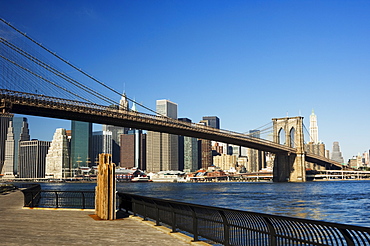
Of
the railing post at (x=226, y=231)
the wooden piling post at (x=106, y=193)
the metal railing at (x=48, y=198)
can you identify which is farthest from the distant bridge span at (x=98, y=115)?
the railing post at (x=226, y=231)

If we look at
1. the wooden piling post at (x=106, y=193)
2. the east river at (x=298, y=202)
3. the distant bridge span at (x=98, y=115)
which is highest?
the distant bridge span at (x=98, y=115)

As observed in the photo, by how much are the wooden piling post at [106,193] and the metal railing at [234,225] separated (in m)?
1.09

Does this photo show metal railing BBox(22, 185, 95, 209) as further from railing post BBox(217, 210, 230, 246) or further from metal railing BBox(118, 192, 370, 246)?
railing post BBox(217, 210, 230, 246)

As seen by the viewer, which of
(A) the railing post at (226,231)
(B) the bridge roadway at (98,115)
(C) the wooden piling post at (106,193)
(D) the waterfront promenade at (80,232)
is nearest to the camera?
(A) the railing post at (226,231)

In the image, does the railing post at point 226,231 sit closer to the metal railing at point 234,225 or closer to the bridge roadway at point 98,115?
the metal railing at point 234,225

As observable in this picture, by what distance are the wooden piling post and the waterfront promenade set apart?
0.44 metres

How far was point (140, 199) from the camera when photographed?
15.8 meters

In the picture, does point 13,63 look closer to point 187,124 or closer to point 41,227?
point 187,124

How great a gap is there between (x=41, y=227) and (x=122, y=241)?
3717 millimetres

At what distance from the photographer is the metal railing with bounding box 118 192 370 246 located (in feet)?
24.1

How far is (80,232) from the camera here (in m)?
11.8

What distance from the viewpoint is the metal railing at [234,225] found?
735 centimetres

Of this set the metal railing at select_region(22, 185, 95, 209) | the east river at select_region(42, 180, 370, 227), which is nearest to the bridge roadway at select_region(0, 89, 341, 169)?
the east river at select_region(42, 180, 370, 227)

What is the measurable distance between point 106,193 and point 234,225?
672 cm
